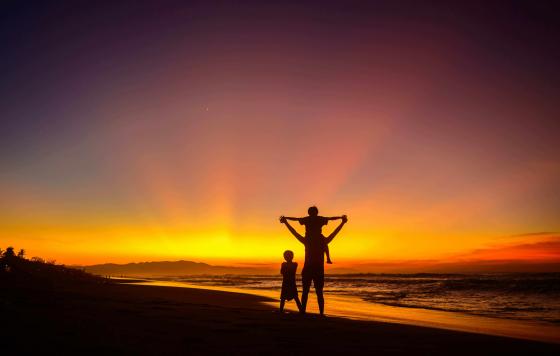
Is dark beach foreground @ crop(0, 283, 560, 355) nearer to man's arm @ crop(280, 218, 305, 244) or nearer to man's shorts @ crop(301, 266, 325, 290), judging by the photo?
man's shorts @ crop(301, 266, 325, 290)

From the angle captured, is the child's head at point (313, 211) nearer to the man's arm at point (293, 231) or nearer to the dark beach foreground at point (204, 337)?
the man's arm at point (293, 231)

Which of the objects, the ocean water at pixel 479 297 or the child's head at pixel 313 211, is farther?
the ocean water at pixel 479 297

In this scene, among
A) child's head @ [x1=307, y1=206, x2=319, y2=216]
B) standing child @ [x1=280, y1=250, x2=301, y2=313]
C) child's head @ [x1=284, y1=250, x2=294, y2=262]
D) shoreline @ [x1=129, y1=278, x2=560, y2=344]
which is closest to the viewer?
shoreline @ [x1=129, y1=278, x2=560, y2=344]

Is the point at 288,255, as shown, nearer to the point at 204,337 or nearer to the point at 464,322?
the point at 464,322

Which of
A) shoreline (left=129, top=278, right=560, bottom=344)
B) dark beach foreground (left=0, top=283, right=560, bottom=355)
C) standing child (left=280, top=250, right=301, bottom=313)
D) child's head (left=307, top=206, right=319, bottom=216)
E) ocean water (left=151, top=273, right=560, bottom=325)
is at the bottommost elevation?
ocean water (left=151, top=273, right=560, bottom=325)

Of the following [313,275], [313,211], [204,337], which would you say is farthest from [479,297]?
[204,337]

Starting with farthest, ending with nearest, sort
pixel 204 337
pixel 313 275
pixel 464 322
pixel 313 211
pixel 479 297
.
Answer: pixel 479 297
pixel 464 322
pixel 313 211
pixel 313 275
pixel 204 337

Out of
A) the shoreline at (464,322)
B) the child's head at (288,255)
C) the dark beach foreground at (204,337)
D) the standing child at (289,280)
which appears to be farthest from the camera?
the child's head at (288,255)

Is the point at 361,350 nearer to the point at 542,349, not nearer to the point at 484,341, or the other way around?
the point at 484,341

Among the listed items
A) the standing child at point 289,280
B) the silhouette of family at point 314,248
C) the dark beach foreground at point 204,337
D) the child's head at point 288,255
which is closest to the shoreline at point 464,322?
the standing child at point 289,280

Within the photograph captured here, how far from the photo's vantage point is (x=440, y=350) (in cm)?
586

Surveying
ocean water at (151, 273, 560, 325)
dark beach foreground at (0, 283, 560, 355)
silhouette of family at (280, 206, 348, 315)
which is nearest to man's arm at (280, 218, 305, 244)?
silhouette of family at (280, 206, 348, 315)

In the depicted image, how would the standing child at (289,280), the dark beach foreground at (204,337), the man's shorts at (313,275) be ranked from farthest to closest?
1. the standing child at (289,280)
2. the man's shorts at (313,275)
3. the dark beach foreground at (204,337)

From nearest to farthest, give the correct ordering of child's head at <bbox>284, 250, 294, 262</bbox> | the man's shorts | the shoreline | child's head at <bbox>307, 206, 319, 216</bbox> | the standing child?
the shoreline, the man's shorts, child's head at <bbox>307, 206, 319, 216</bbox>, the standing child, child's head at <bbox>284, 250, 294, 262</bbox>
